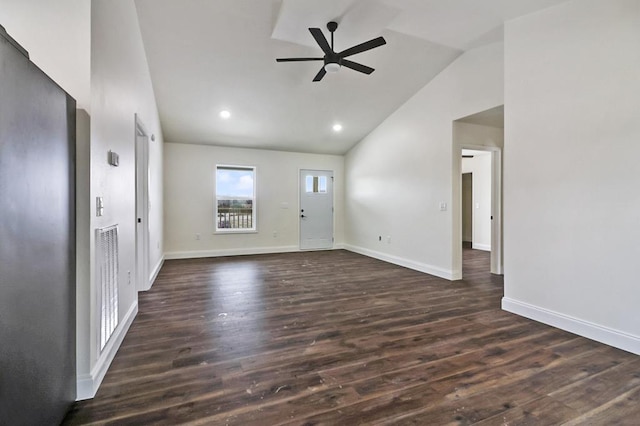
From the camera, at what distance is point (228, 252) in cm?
676

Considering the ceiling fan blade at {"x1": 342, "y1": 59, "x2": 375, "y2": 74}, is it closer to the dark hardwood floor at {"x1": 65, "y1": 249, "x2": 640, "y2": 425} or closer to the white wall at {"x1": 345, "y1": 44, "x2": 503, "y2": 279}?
the white wall at {"x1": 345, "y1": 44, "x2": 503, "y2": 279}

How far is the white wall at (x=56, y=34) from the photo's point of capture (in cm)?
177

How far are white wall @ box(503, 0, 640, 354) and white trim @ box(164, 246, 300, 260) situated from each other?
16.2 ft

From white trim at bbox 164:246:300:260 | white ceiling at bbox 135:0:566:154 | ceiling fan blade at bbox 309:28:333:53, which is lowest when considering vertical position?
white trim at bbox 164:246:300:260

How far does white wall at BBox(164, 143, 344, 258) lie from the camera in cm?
633

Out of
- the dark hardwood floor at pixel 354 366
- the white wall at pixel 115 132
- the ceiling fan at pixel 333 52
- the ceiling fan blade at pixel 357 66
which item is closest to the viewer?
the dark hardwood floor at pixel 354 366

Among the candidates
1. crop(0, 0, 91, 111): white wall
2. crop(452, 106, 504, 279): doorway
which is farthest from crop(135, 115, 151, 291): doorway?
crop(452, 106, 504, 279): doorway

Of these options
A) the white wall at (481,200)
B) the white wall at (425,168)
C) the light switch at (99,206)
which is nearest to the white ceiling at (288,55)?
the white wall at (425,168)

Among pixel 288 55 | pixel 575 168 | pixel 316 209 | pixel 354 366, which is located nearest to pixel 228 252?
pixel 316 209

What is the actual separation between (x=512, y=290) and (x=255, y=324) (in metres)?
2.76

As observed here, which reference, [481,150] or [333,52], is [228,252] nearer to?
[333,52]

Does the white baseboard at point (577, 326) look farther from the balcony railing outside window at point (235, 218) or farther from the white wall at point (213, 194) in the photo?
the balcony railing outside window at point (235, 218)

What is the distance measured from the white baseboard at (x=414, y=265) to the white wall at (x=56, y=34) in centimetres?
462

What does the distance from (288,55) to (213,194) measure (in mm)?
3673
